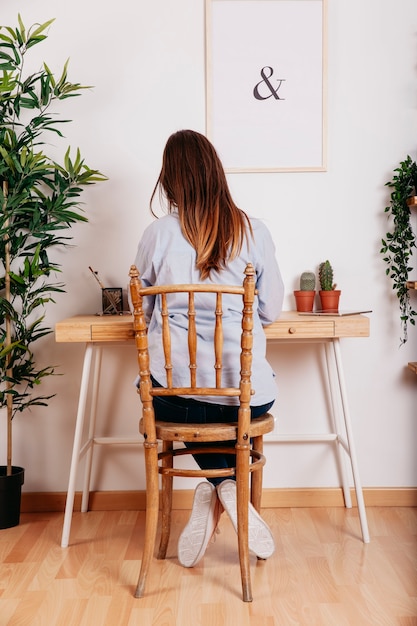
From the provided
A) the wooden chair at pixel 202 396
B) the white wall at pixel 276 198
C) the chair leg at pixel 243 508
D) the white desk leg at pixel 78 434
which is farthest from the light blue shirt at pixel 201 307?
the white wall at pixel 276 198

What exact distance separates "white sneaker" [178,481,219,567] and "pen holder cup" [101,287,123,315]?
0.88 meters

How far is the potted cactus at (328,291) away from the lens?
3074mm

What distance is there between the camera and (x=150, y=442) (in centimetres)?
234

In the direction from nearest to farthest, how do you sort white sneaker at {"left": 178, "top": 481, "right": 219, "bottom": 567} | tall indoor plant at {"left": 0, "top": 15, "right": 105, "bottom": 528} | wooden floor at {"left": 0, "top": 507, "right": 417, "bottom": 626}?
1. wooden floor at {"left": 0, "top": 507, "right": 417, "bottom": 626}
2. white sneaker at {"left": 178, "top": 481, "right": 219, "bottom": 567}
3. tall indoor plant at {"left": 0, "top": 15, "right": 105, "bottom": 528}

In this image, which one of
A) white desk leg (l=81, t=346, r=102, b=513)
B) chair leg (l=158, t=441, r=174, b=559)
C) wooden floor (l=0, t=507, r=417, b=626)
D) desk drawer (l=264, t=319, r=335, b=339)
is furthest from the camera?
white desk leg (l=81, t=346, r=102, b=513)

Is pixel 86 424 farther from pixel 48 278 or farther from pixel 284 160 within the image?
pixel 284 160

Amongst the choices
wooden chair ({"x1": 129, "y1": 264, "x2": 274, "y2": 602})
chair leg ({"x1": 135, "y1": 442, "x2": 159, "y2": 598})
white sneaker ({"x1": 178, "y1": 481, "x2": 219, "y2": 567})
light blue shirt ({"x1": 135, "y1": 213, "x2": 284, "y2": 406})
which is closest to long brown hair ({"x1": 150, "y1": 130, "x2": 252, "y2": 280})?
light blue shirt ({"x1": 135, "y1": 213, "x2": 284, "y2": 406})

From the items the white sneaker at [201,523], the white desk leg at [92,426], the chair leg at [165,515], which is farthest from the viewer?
the white desk leg at [92,426]

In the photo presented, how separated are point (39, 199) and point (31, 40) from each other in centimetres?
64

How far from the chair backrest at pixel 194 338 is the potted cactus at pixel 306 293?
83 cm

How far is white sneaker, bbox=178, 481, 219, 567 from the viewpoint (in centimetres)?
245

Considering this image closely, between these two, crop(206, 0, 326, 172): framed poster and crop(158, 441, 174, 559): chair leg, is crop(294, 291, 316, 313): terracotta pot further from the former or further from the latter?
crop(158, 441, 174, 559): chair leg

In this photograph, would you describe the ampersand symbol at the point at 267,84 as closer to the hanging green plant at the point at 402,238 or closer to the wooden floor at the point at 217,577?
the hanging green plant at the point at 402,238

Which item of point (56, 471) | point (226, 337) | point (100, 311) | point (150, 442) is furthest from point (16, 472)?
point (226, 337)
